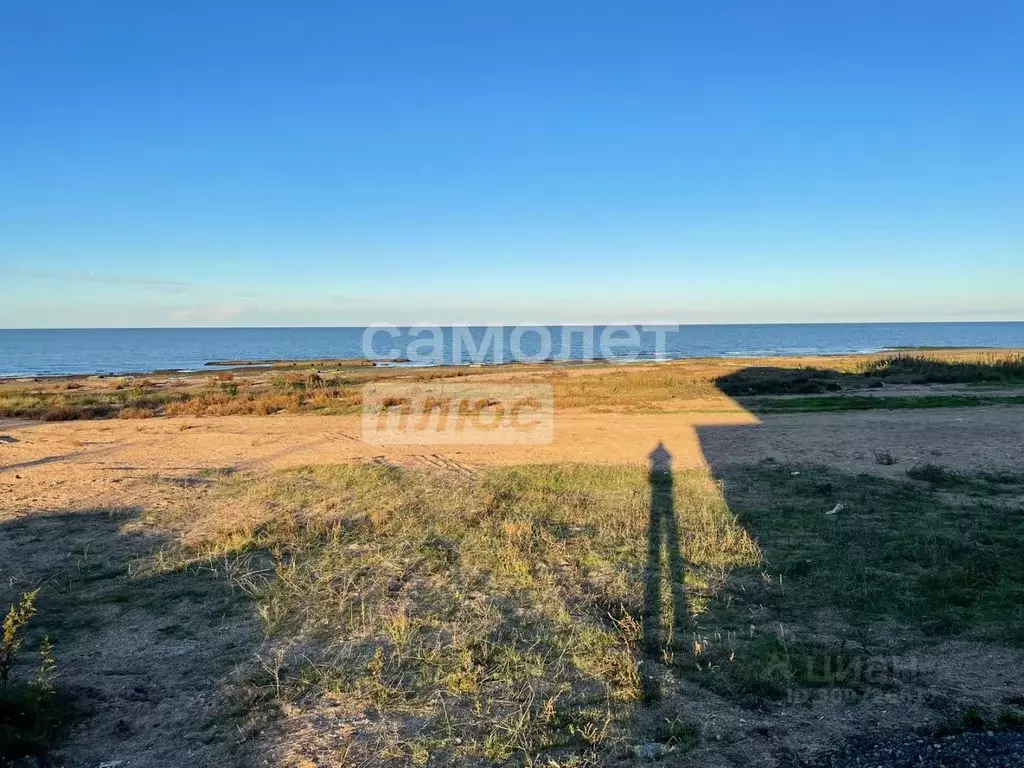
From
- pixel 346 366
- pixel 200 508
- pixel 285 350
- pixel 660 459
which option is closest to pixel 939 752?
pixel 200 508

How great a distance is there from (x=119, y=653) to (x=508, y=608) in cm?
289

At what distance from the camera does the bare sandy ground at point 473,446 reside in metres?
11.4

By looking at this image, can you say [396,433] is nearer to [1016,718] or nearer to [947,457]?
[947,457]

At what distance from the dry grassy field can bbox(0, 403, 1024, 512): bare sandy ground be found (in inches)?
7.0

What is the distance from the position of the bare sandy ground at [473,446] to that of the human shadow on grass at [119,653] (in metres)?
Result: 2.84

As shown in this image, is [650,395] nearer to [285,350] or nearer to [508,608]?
[508,608]

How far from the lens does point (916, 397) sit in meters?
21.6

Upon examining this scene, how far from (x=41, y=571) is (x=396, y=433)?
10233mm

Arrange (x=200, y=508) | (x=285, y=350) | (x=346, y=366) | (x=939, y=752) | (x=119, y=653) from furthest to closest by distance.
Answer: (x=285, y=350)
(x=346, y=366)
(x=200, y=508)
(x=119, y=653)
(x=939, y=752)

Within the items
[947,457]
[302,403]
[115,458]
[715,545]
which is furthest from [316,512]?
[302,403]

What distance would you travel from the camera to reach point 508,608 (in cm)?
558

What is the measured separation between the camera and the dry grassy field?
3.77m

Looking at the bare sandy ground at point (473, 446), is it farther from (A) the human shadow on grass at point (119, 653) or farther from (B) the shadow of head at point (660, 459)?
(A) the human shadow on grass at point (119, 653)

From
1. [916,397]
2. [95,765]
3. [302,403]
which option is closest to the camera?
[95,765]
